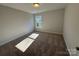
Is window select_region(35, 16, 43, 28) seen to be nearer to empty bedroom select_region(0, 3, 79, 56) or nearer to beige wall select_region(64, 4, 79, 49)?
empty bedroom select_region(0, 3, 79, 56)

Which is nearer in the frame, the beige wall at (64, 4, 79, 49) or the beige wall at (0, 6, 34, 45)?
the beige wall at (64, 4, 79, 49)

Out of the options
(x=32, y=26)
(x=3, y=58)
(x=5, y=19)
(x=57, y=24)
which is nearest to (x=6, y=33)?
(x=5, y=19)

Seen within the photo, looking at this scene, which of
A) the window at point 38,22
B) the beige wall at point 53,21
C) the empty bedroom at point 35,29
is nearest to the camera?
the empty bedroom at point 35,29

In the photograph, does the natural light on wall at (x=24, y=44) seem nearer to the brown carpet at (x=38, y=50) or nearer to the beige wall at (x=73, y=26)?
the brown carpet at (x=38, y=50)

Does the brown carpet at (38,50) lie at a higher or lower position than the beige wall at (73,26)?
lower

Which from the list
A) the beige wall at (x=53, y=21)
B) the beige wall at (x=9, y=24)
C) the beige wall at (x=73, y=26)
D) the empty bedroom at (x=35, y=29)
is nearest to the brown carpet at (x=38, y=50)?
the empty bedroom at (x=35, y=29)

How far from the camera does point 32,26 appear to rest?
6.05m

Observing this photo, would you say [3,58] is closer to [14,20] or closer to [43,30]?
[14,20]

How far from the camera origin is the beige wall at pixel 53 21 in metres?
5.37

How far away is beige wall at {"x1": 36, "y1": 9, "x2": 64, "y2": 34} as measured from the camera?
5.37 meters

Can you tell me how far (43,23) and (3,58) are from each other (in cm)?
562

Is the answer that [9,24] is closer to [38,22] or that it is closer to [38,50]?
[38,50]

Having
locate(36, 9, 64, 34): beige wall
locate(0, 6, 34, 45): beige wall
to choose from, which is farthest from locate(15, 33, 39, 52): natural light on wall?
locate(36, 9, 64, 34): beige wall

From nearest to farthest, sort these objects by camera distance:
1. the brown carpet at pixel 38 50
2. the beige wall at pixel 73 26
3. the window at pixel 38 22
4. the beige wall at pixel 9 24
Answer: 1. the beige wall at pixel 73 26
2. the brown carpet at pixel 38 50
3. the beige wall at pixel 9 24
4. the window at pixel 38 22
